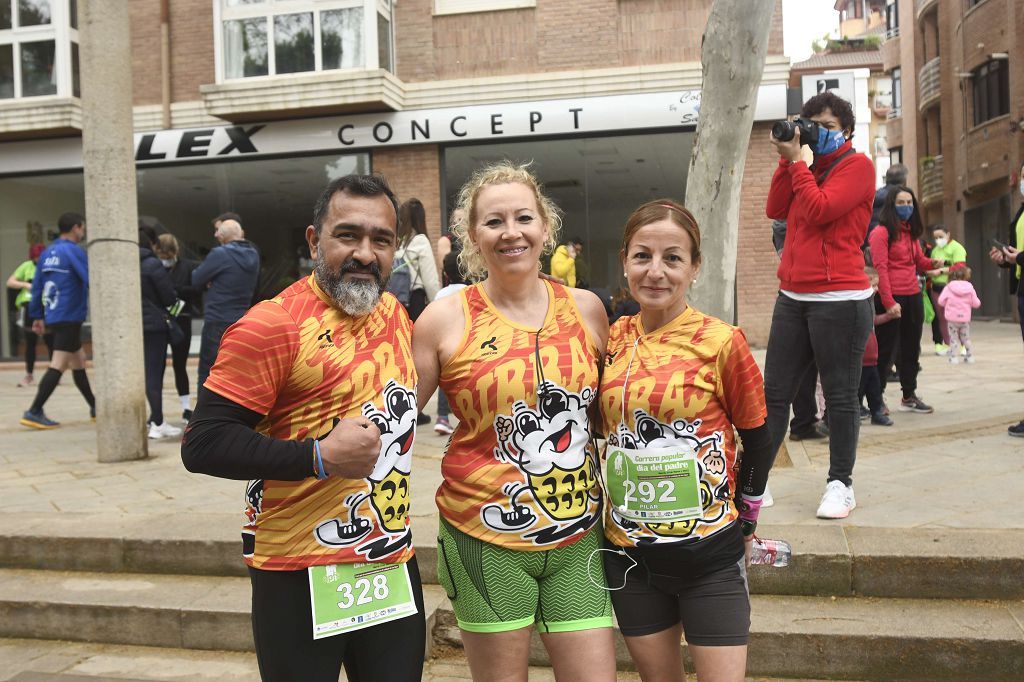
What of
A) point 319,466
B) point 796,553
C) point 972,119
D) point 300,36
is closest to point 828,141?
point 796,553

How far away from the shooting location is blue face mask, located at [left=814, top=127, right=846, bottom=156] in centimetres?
409

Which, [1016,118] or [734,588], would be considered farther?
[1016,118]

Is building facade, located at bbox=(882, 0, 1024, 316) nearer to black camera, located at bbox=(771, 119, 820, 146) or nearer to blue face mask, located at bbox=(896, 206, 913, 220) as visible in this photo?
blue face mask, located at bbox=(896, 206, 913, 220)

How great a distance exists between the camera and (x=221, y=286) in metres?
7.59

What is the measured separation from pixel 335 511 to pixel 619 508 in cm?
75

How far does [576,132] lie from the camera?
1430 cm

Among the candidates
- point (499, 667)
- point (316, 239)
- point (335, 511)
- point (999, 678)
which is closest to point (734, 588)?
point (499, 667)

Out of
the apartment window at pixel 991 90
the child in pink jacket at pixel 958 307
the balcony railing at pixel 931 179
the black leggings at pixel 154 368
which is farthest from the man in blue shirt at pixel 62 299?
the balcony railing at pixel 931 179

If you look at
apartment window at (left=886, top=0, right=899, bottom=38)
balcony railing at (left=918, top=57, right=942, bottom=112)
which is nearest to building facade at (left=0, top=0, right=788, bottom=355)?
balcony railing at (left=918, top=57, right=942, bottom=112)

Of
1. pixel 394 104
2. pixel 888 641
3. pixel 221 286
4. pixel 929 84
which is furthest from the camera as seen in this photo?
pixel 929 84

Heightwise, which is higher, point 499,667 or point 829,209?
point 829,209

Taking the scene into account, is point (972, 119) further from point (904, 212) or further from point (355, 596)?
point (355, 596)

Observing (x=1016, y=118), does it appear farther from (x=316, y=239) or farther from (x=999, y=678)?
(x=316, y=239)

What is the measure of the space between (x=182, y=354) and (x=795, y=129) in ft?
21.4
